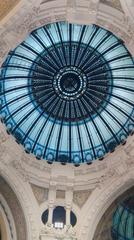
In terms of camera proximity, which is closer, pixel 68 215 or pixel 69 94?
pixel 68 215

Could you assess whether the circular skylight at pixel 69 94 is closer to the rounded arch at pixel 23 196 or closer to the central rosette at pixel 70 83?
the central rosette at pixel 70 83

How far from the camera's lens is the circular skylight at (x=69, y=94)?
18.8 m

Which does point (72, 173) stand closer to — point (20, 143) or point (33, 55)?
point (20, 143)

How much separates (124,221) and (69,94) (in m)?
7.02

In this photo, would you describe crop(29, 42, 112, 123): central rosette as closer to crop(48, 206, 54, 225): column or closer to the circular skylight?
the circular skylight

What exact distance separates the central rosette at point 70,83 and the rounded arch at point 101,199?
435 centimetres

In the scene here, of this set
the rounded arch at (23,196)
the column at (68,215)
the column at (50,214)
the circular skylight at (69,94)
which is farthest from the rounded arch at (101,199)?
the rounded arch at (23,196)

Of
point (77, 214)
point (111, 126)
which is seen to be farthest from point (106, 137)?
point (77, 214)

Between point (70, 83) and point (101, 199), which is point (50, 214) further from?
point (70, 83)

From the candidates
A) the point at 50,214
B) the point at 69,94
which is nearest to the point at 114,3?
the point at 69,94

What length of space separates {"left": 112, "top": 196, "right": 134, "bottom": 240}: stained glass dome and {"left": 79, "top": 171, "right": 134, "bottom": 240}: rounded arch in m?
2.14

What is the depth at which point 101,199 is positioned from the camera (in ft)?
61.7

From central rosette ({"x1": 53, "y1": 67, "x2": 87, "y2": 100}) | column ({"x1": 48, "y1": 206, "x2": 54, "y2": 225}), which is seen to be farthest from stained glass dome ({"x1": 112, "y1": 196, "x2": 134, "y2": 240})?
central rosette ({"x1": 53, "y1": 67, "x2": 87, "y2": 100})

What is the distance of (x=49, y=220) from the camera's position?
60.6 feet
